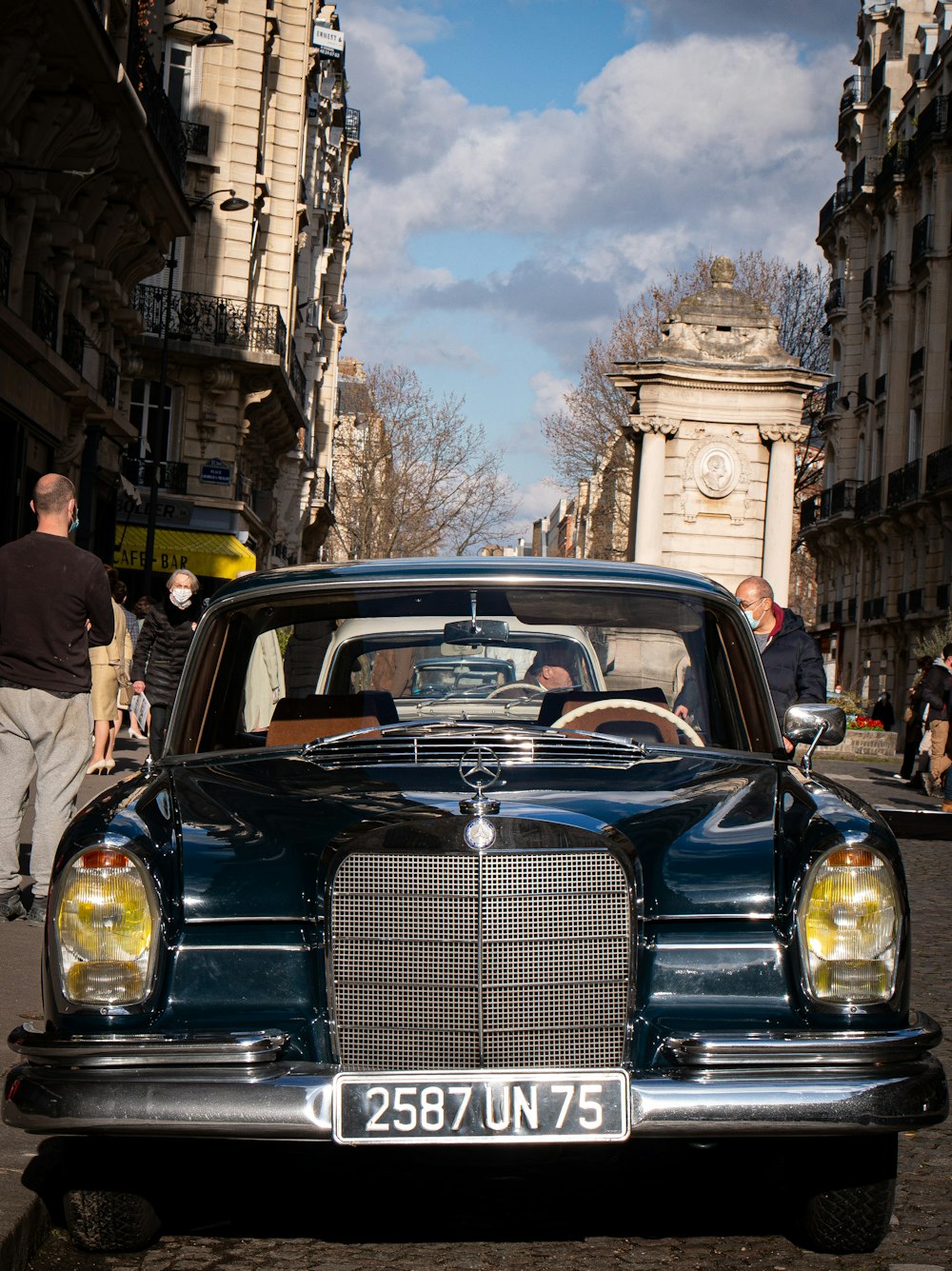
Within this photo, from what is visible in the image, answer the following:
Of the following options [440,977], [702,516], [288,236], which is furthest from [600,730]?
[288,236]

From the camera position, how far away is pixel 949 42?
173ft

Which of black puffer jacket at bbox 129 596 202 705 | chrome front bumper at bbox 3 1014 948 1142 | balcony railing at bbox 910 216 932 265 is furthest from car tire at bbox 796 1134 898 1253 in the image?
balcony railing at bbox 910 216 932 265

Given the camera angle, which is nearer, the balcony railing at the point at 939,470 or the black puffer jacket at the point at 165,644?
the black puffer jacket at the point at 165,644

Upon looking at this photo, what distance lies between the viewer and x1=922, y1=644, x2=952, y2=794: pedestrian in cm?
2398

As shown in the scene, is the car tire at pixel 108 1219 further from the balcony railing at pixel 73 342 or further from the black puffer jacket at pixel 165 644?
the balcony railing at pixel 73 342

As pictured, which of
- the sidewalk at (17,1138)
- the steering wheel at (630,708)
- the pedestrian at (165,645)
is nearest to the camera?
the sidewalk at (17,1138)

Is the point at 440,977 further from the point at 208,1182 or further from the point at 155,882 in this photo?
the point at 208,1182

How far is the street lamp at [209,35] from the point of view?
117 feet

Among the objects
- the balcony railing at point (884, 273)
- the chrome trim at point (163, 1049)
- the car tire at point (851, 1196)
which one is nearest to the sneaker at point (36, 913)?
the chrome trim at point (163, 1049)

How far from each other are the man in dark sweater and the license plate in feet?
16.2

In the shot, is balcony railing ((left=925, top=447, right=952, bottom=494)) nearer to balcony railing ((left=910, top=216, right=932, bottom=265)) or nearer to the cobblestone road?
balcony railing ((left=910, top=216, right=932, bottom=265))

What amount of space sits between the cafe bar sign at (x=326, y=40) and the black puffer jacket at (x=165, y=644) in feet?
127

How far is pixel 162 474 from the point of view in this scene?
1539 inches

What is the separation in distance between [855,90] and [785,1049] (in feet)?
217
